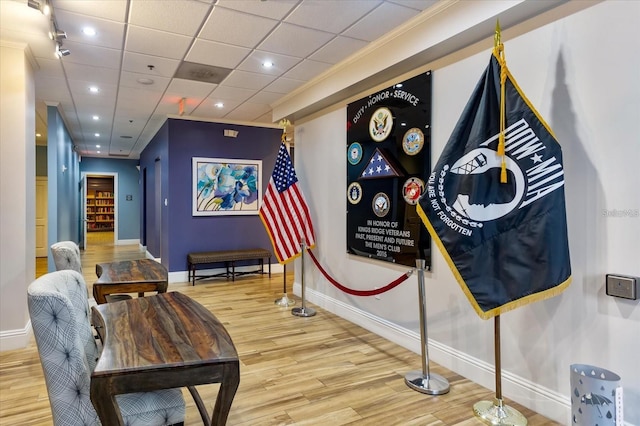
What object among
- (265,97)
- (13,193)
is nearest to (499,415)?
(13,193)

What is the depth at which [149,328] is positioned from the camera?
181 cm

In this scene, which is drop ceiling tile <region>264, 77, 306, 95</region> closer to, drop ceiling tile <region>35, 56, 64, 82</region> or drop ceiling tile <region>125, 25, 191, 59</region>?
drop ceiling tile <region>125, 25, 191, 59</region>

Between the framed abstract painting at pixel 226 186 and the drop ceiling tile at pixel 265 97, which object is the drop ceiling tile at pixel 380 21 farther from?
the framed abstract painting at pixel 226 186

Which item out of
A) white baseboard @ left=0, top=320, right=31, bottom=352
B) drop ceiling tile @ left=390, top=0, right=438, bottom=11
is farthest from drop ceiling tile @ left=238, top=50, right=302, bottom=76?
white baseboard @ left=0, top=320, right=31, bottom=352

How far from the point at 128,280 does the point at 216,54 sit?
2.43m

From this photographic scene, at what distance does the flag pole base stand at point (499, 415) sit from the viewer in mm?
2362

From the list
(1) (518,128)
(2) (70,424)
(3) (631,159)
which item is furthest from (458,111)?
(2) (70,424)

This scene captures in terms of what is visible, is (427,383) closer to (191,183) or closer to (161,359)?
(161,359)

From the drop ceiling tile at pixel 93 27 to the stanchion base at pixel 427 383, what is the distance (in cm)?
381

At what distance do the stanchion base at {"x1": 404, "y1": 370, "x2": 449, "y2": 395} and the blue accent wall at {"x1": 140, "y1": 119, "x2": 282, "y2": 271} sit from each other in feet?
16.1

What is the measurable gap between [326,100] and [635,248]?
3.51m

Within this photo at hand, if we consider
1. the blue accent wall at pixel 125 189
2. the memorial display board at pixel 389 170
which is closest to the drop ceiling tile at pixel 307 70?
the memorial display board at pixel 389 170

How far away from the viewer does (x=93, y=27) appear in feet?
10.9

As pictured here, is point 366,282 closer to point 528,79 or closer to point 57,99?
point 528,79
